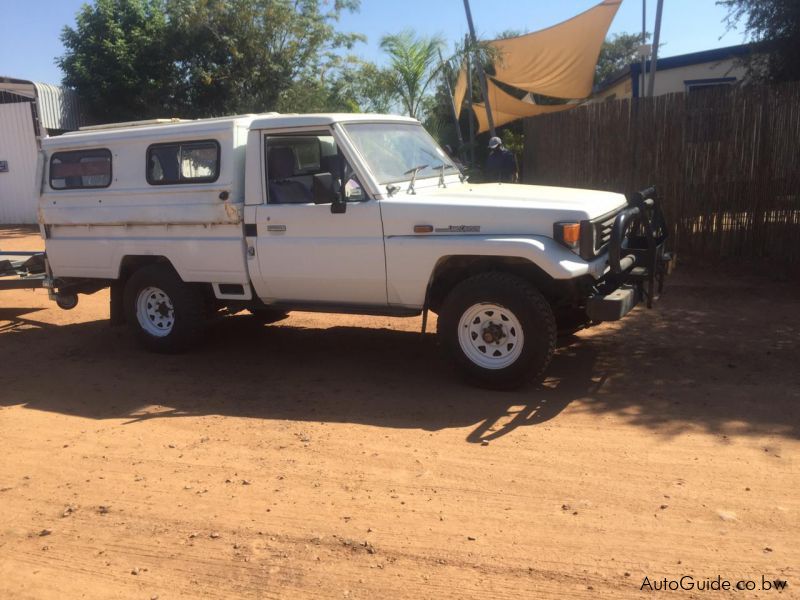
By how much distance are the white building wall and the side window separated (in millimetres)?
15588

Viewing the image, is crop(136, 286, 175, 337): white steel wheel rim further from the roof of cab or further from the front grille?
the front grille

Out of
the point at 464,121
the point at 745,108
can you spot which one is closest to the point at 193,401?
the point at 745,108

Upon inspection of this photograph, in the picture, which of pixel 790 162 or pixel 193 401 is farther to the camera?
pixel 790 162

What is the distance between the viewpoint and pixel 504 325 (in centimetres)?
546

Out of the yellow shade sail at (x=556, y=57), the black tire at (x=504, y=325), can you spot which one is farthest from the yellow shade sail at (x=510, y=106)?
the black tire at (x=504, y=325)

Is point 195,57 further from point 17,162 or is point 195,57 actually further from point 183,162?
point 183,162

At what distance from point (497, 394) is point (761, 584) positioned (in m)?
2.64

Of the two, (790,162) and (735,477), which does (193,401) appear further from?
(790,162)

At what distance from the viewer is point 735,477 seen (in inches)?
157

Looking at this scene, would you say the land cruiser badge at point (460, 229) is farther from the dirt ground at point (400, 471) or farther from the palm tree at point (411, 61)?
the palm tree at point (411, 61)

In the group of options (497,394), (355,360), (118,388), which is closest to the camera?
(497,394)

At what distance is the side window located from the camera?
5.75 metres

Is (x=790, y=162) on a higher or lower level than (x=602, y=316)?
higher

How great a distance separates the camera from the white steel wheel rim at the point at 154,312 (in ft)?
23.0
